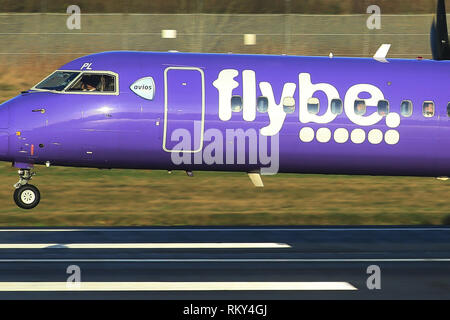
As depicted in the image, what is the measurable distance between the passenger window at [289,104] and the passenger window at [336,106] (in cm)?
86

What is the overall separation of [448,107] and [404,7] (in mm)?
25376

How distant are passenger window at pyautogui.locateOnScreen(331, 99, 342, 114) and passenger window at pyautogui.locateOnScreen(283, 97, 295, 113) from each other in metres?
0.86

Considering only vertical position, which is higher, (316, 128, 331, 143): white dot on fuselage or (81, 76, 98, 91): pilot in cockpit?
(81, 76, 98, 91): pilot in cockpit

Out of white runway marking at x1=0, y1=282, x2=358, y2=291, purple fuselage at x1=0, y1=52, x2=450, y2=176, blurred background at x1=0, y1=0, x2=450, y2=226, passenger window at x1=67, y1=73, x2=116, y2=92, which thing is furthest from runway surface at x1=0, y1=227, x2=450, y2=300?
passenger window at x1=67, y1=73, x2=116, y2=92

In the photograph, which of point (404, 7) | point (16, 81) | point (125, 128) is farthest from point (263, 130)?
point (404, 7)

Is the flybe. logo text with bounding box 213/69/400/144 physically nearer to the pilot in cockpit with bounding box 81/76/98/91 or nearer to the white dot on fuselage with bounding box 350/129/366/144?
the white dot on fuselage with bounding box 350/129/366/144

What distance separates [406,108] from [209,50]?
18115mm

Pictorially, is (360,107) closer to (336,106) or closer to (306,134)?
(336,106)

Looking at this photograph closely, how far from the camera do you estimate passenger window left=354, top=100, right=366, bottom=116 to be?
21.4 meters

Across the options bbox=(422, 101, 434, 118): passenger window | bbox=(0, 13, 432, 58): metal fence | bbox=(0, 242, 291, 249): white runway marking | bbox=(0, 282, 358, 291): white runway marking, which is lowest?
bbox=(0, 282, 358, 291): white runway marking

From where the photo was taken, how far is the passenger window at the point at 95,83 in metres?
20.7

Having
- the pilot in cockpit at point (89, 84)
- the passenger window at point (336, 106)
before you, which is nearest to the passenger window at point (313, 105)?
the passenger window at point (336, 106)

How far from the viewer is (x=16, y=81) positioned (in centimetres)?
3741
